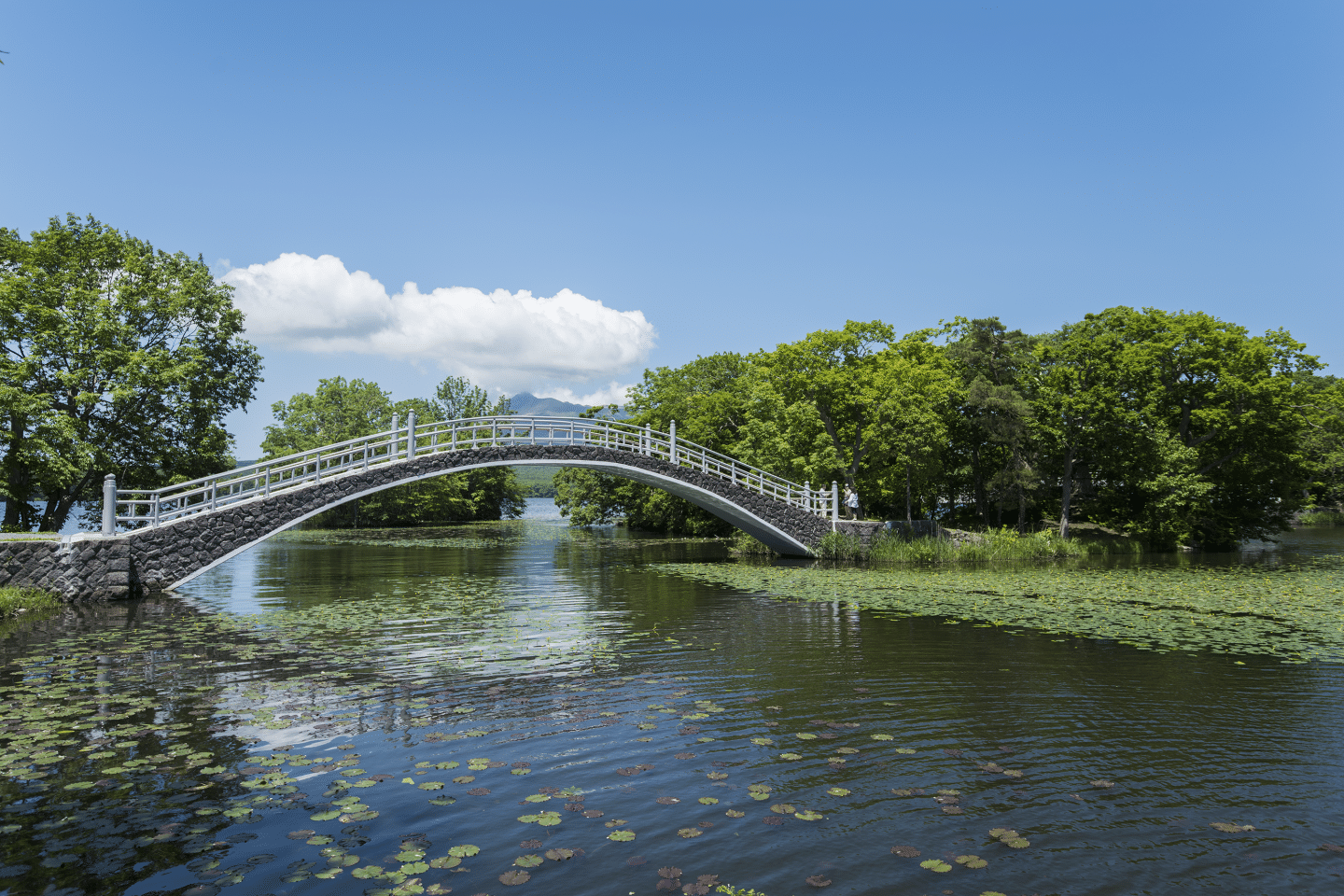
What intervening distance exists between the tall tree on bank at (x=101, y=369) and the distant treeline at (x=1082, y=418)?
2228cm

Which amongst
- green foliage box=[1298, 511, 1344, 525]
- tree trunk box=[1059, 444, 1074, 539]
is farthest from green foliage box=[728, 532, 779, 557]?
green foliage box=[1298, 511, 1344, 525]

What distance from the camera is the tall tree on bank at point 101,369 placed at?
22.0 meters

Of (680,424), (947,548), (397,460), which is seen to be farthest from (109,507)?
(680,424)

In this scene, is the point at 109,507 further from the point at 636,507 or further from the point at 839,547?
the point at 636,507

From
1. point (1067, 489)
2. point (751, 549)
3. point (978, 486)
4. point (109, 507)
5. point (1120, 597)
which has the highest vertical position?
point (978, 486)

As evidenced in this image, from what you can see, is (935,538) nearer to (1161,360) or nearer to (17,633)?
(1161,360)

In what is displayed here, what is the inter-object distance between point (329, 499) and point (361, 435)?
42318 mm

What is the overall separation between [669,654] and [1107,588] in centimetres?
1336

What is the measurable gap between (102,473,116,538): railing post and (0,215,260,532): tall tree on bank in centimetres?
568

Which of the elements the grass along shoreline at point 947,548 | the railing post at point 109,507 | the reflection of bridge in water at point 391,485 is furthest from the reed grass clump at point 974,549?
the railing post at point 109,507

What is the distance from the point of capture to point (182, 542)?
18156 mm

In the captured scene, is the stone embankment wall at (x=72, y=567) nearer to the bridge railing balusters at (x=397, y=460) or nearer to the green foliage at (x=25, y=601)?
the green foliage at (x=25, y=601)

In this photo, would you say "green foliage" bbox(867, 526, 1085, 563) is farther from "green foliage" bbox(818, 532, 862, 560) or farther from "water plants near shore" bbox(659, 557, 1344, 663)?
"water plants near shore" bbox(659, 557, 1344, 663)

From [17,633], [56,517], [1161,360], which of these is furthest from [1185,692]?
[56,517]
